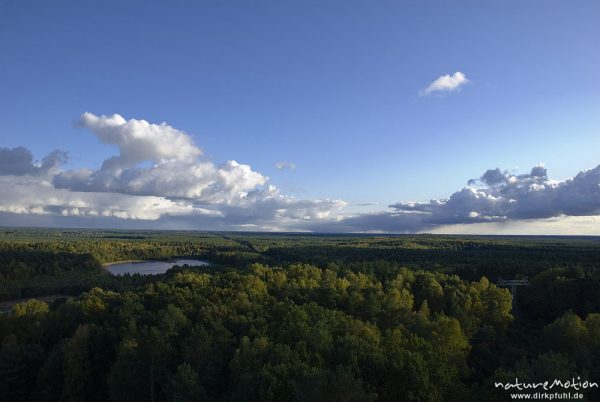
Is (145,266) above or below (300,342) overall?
below

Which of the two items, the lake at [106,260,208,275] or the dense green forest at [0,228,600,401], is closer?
the dense green forest at [0,228,600,401]

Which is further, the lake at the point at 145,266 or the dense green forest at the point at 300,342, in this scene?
the lake at the point at 145,266

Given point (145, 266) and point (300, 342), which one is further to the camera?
point (145, 266)

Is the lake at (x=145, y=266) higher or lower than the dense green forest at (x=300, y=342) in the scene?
lower

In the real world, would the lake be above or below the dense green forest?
below

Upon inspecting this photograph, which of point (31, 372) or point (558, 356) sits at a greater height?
point (558, 356)

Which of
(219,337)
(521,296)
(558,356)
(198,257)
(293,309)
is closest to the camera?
(558,356)

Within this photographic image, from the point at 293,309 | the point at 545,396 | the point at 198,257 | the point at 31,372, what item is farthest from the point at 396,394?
the point at 198,257

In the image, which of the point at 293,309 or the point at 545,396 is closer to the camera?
the point at 545,396

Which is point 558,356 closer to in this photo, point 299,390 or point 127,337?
point 299,390

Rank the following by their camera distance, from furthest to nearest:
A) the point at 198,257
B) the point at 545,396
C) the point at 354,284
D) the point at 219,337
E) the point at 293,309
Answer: the point at 198,257 → the point at 354,284 → the point at 293,309 → the point at 219,337 → the point at 545,396
